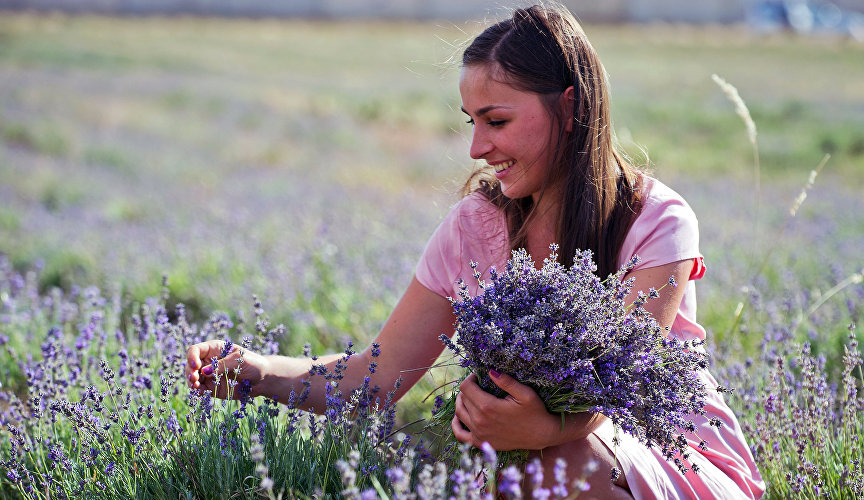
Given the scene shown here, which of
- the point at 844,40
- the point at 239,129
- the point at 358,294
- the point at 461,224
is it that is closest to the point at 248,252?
the point at 358,294

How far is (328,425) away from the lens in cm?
193

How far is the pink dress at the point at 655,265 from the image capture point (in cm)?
197

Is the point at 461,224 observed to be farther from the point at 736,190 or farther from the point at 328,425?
the point at 736,190

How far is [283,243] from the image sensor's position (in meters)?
5.60

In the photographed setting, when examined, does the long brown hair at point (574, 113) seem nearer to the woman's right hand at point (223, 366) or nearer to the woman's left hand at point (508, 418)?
the woman's left hand at point (508, 418)

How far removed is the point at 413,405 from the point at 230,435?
1555 millimetres

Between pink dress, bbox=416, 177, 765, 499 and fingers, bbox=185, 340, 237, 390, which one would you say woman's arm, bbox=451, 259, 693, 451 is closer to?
pink dress, bbox=416, 177, 765, 499

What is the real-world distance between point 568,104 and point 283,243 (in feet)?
12.0

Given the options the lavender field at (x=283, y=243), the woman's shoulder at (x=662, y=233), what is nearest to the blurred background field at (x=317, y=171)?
the lavender field at (x=283, y=243)

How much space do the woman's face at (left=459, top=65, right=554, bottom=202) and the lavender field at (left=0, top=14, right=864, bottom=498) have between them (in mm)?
339

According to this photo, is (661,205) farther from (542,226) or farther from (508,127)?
(508,127)

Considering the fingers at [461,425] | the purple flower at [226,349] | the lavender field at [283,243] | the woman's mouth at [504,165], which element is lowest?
the lavender field at [283,243]

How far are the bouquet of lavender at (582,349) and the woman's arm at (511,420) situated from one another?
34 millimetres

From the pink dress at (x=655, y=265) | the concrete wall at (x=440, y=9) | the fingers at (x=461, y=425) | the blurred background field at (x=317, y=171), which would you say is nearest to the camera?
the fingers at (x=461, y=425)
